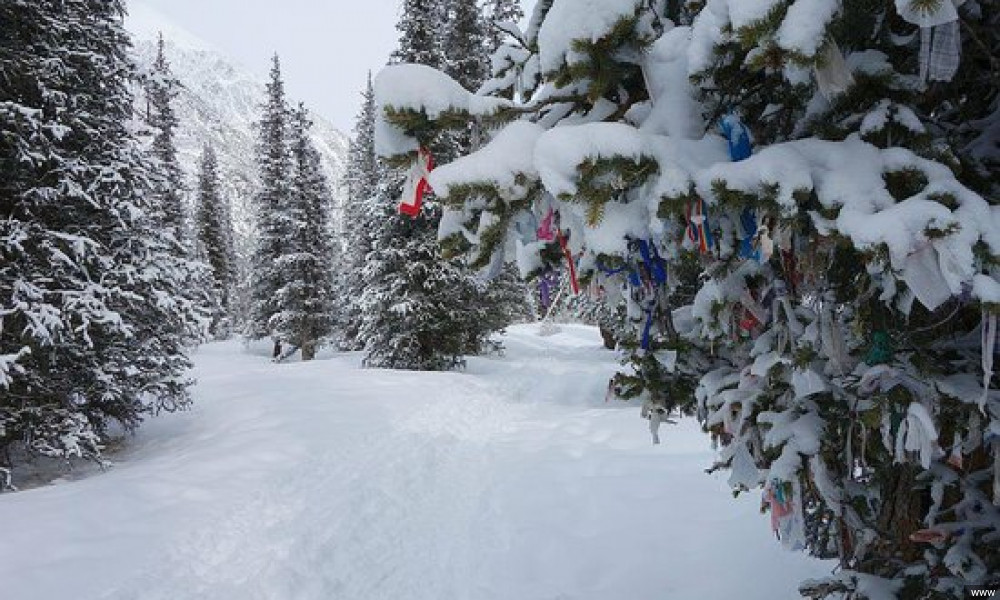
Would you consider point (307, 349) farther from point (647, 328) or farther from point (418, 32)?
point (647, 328)

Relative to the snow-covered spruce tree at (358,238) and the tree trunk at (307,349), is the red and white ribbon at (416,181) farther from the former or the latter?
the tree trunk at (307,349)

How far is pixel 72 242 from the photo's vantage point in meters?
8.53

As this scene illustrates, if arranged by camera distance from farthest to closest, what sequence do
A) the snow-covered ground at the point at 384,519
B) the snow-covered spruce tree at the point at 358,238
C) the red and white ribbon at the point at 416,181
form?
the snow-covered spruce tree at the point at 358,238
the snow-covered ground at the point at 384,519
the red and white ribbon at the point at 416,181

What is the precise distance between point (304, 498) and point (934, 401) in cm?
667

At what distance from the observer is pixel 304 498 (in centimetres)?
718

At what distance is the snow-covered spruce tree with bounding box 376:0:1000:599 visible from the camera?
188 cm

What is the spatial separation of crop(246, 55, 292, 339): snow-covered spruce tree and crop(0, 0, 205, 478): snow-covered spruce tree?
18.7 m

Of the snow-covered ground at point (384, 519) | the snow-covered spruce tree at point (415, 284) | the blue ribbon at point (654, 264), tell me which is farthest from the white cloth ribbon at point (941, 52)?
the snow-covered spruce tree at point (415, 284)

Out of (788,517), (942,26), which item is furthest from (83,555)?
(942,26)

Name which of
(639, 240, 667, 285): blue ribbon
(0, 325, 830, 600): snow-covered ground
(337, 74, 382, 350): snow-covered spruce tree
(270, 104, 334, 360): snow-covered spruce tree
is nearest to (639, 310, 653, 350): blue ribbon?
(639, 240, 667, 285): blue ribbon

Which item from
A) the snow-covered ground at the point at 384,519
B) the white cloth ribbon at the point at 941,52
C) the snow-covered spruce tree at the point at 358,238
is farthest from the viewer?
the snow-covered spruce tree at the point at 358,238

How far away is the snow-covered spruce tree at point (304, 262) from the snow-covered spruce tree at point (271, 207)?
22.9 inches

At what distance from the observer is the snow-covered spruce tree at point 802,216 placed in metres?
1.88

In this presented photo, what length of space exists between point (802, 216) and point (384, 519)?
6.09 m
